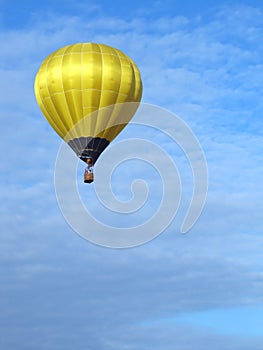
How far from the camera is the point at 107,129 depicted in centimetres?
8412

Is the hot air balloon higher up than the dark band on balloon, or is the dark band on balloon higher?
the hot air balloon

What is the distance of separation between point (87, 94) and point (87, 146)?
3965 mm

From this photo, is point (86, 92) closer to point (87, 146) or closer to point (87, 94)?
point (87, 94)

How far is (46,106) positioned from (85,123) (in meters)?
3.20

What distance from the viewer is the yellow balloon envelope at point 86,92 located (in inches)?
3236

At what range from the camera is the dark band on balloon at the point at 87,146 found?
8356 cm

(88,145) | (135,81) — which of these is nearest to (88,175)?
(88,145)

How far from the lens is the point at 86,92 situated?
82188 millimetres

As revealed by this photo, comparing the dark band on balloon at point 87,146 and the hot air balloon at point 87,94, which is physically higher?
the hot air balloon at point 87,94

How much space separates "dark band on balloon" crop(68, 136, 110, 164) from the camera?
274 ft

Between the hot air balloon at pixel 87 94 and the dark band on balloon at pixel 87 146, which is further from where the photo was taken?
the dark band on balloon at pixel 87 146

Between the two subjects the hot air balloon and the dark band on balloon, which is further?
the dark band on balloon

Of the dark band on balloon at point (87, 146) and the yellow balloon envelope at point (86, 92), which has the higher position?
the yellow balloon envelope at point (86, 92)

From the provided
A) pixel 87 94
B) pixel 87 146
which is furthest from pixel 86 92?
pixel 87 146
